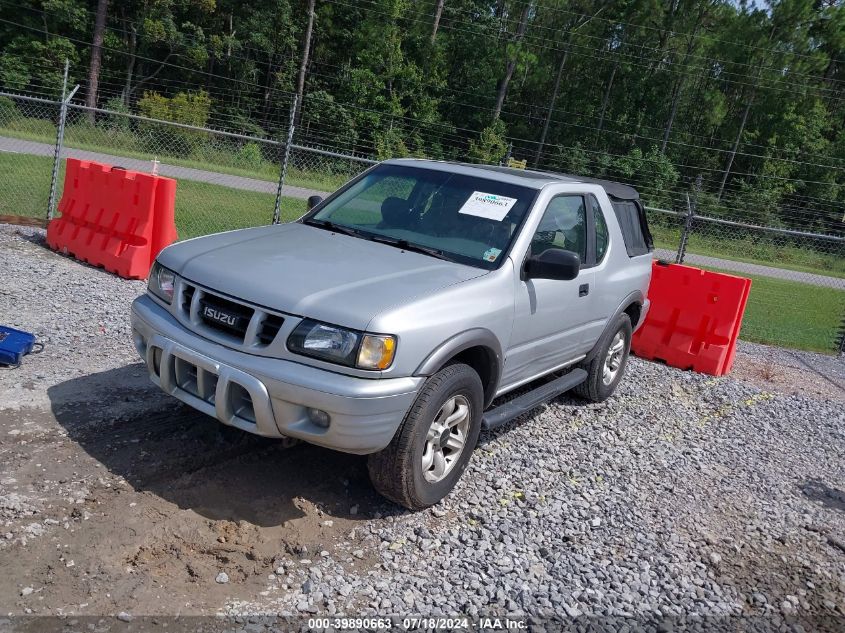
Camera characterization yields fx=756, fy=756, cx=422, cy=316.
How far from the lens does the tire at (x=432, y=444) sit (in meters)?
3.95

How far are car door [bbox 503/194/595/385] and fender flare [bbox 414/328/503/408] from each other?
199 millimetres

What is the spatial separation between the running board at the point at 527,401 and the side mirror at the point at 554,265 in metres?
0.91

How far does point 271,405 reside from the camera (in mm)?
3732

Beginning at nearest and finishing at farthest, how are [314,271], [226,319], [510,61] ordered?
[226,319]
[314,271]
[510,61]

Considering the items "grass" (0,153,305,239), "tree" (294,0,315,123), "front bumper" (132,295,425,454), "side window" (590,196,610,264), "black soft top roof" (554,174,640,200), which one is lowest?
"grass" (0,153,305,239)

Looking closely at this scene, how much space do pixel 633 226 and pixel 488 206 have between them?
232 cm

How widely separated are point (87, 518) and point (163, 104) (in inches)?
1178

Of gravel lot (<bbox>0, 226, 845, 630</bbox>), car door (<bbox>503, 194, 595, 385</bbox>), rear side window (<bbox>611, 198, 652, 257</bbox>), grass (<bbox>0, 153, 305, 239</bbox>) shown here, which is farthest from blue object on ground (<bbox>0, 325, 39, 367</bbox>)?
grass (<bbox>0, 153, 305, 239</bbox>)

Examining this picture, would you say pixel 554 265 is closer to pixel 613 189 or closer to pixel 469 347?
pixel 469 347

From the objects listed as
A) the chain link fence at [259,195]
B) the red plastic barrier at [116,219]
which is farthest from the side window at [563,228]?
the chain link fence at [259,195]

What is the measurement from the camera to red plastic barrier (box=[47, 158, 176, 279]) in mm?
8594

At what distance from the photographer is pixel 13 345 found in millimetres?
5449

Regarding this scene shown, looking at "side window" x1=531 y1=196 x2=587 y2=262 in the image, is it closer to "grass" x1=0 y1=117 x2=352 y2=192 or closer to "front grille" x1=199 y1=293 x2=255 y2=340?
"front grille" x1=199 y1=293 x2=255 y2=340

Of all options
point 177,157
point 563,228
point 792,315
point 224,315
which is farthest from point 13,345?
point 177,157
